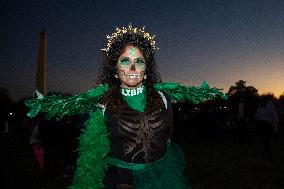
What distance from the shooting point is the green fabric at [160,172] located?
9.14ft

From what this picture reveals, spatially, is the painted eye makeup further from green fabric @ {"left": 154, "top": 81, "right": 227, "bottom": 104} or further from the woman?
green fabric @ {"left": 154, "top": 81, "right": 227, "bottom": 104}

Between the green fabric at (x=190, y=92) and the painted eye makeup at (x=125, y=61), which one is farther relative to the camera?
the green fabric at (x=190, y=92)

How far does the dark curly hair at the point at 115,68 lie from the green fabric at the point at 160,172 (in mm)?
411

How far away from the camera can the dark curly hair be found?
10.0 feet

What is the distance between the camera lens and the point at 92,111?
3037 millimetres

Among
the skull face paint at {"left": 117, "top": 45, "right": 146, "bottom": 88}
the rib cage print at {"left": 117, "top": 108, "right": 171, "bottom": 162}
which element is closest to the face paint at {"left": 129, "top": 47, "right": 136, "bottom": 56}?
the skull face paint at {"left": 117, "top": 45, "right": 146, "bottom": 88}

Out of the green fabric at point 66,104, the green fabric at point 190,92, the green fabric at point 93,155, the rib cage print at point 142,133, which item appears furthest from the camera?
the green fabric at point 190,92

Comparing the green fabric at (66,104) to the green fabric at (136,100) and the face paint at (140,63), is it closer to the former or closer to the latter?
the green fabric at (136,100)

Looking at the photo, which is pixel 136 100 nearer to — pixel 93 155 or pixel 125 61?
pixel 125 61

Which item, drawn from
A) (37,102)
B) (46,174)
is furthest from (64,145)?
(37,102)

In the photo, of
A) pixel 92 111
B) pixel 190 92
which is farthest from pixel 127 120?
pixel 190 92

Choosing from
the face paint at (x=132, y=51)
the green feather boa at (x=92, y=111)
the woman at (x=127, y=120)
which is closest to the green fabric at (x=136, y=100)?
the woman at (x=127, y=120)

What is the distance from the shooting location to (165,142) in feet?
9.82

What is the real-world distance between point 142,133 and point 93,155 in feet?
1.26
